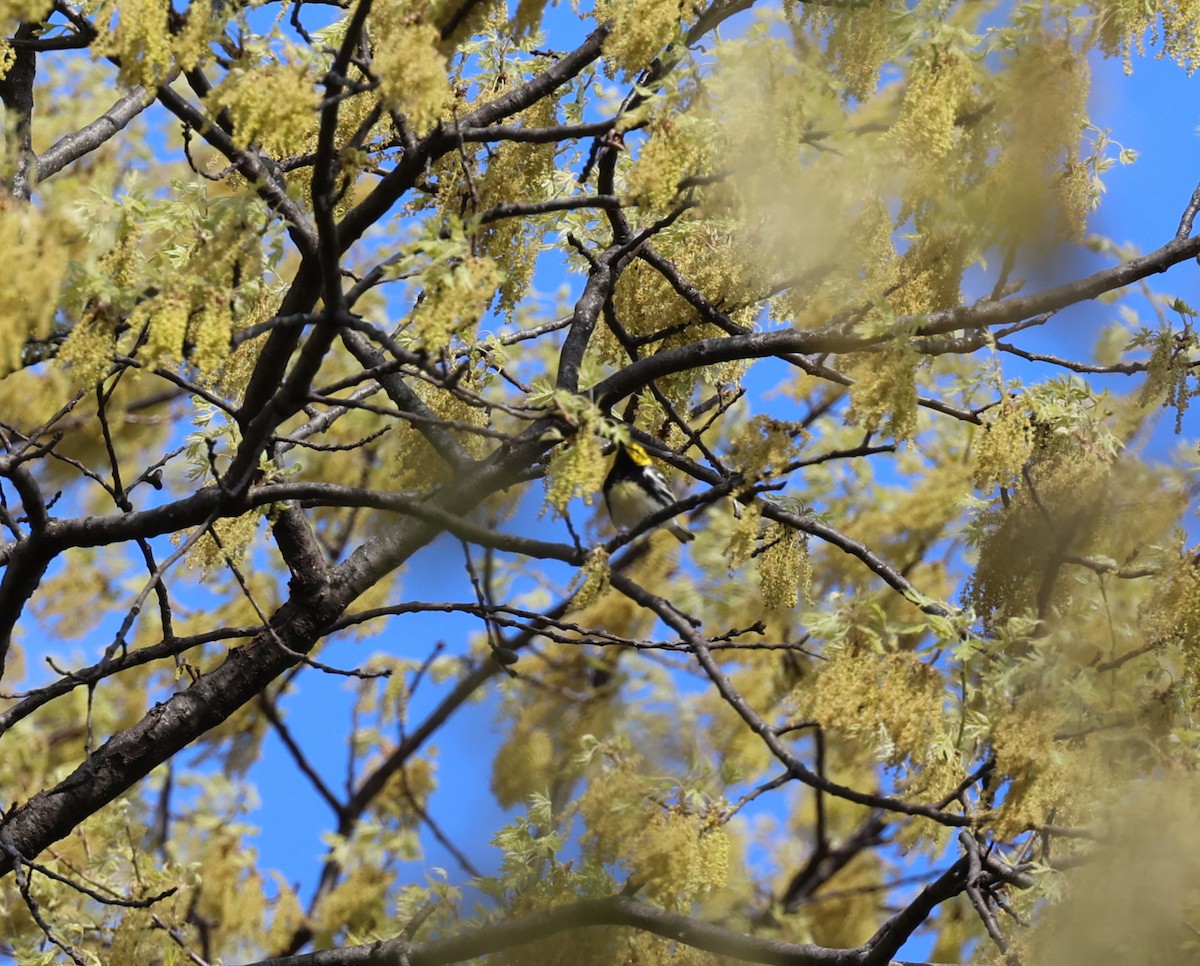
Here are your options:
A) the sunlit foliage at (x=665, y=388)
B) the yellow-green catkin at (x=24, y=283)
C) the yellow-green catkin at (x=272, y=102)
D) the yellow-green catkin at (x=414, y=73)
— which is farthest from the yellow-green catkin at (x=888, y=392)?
the yellow-green catkin at (x=24, y=283)

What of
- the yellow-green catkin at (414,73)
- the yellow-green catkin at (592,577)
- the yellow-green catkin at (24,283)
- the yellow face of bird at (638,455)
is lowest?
the yellow-green catkin at (592,577)

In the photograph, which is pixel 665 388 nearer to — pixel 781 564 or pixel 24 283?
pixel 781 564

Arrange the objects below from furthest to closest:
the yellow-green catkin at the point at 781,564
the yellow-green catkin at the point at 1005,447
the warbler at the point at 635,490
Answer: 1. the warbler at the point at 635,490
2. the yellow-green catkin at the point at 781,564
3. the yellow-green catkin at the point at 1005,447

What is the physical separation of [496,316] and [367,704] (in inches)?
209

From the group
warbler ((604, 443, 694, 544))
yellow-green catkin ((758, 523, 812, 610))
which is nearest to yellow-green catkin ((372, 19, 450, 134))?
warbler ((604, 443, 694, 544))

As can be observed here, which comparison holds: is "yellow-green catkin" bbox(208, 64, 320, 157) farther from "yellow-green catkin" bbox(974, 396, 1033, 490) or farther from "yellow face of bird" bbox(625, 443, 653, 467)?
"yellow-green catkin" bbox(974, 396, 1033, 490)

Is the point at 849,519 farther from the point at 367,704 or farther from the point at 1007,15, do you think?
the point at 1007,15

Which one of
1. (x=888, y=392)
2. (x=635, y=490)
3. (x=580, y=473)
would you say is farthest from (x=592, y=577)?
(x=635, y=490)

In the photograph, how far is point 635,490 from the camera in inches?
184

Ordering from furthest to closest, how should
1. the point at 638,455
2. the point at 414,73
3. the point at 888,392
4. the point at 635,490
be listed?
the point at 635,490 < the point at 638,455 < the point at 888,392 < the point at 414,73

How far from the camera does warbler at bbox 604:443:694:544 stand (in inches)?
174

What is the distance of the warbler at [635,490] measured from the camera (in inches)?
174

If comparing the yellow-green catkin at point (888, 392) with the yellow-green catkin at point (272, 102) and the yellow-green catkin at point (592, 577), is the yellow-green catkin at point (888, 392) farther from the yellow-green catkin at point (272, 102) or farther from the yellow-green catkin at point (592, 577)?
the yellow-green catkin at point (272, 102)

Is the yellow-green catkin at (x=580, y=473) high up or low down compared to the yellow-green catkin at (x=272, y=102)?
down
